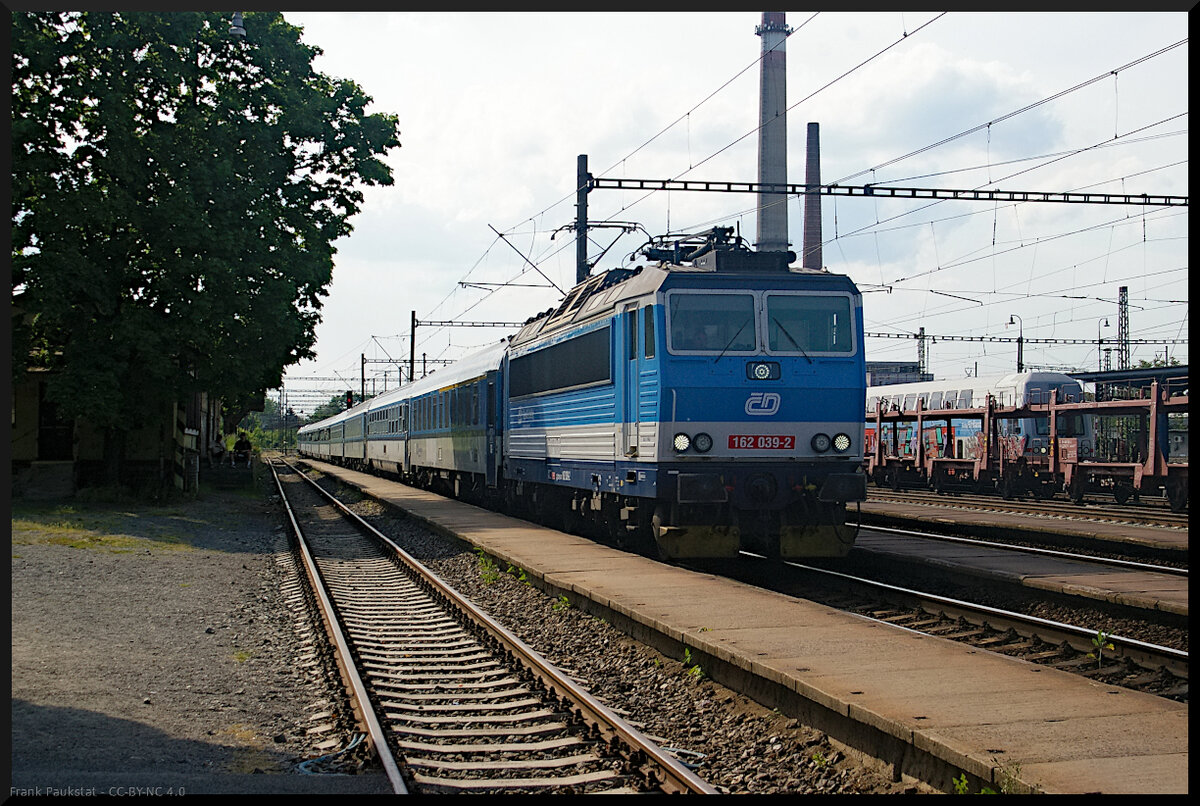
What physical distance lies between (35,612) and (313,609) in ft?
8.91

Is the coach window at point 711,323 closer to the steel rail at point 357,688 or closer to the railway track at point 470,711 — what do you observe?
the railway track at point 470,711

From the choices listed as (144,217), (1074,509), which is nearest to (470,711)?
(144,217)

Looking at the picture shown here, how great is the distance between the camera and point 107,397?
22.5 m

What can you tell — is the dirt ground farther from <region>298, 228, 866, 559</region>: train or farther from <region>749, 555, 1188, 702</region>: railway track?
<region>749, 555, 1188, 702</region>: railway track

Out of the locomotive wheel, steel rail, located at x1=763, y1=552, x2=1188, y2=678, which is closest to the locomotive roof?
steel rail, located at x1=763, y1=552, x2=1188, y2=678

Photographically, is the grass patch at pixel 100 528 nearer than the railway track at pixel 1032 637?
No

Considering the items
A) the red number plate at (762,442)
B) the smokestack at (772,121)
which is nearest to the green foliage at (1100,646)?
the red number plate at (762,442)

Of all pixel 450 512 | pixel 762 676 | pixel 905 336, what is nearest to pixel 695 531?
→ pixel 762 676

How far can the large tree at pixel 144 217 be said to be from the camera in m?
22.0

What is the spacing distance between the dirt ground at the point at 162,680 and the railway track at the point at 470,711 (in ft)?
1.23

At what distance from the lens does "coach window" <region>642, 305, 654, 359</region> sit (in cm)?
1266

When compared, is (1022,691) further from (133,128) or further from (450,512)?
(133,128)

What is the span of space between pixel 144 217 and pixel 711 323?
14.2 m

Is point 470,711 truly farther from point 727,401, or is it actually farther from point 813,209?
point 813,209
